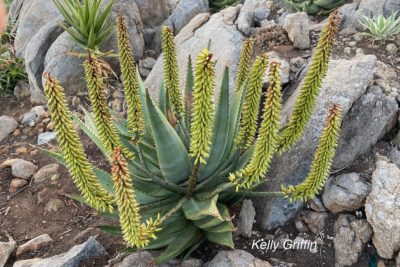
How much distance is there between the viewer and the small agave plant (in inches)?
109

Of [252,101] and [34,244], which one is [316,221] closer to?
[252,101]

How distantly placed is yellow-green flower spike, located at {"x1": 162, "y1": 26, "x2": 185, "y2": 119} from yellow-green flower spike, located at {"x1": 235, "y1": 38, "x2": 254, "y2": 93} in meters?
0.48

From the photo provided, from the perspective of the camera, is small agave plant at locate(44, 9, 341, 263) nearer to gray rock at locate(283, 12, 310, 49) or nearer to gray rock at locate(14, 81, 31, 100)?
gray rock at locate(283, 12, 310, 49)

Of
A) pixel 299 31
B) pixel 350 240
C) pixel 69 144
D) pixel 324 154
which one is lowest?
pixel 350 240

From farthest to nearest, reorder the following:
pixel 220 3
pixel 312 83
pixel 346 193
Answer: pixel 220 3, pixel 346 193, pixel 312 83

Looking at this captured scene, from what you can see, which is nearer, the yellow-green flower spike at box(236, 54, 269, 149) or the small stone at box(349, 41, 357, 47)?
the yellow-green flower spike at box(236, 54, 269, 149)

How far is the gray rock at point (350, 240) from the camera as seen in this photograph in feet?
12.3

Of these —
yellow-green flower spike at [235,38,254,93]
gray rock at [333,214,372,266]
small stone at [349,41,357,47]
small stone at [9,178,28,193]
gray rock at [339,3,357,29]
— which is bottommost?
gray rock at [333,214,372,266]

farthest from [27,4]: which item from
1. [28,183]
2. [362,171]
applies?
[362,171]

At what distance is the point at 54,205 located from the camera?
4773mm

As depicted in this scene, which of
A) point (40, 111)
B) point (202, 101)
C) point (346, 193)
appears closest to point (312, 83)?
point (202, 101)

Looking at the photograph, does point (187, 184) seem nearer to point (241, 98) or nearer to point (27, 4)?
point (241, 98)

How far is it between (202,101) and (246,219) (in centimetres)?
153

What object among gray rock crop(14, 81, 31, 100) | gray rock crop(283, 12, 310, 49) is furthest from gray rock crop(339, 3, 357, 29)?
gray rock crop(14, 81, 31, 100)
